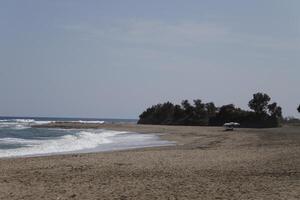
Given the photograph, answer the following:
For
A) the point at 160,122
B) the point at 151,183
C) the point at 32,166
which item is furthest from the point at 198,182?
the point at 160,122

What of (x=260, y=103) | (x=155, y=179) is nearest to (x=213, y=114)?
(x=260, y=103)

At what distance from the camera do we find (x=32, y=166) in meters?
18.5

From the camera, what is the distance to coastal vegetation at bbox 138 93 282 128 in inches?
3415

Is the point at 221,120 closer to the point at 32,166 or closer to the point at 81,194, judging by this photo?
the point at 32,166

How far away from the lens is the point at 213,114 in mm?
100188

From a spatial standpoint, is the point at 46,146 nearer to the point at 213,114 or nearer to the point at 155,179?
the point at 155,179

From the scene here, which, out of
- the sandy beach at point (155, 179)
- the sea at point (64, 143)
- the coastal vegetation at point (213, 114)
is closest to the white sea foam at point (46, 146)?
the sea at point (64, 143)

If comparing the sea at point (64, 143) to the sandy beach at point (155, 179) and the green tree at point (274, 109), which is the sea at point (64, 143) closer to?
the sandy beach at point (155, 179)

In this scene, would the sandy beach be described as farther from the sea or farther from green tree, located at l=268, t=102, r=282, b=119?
green tree, located at l=268, t=102, r=282, b=119

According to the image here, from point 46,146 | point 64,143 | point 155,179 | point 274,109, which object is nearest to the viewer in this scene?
point 155,179

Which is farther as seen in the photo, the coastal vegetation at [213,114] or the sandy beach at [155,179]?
the coastal vegetation at [213,114]

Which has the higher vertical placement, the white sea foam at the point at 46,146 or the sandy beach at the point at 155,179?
the white sea foam at the point at 46,146

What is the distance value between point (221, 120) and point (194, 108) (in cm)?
1230

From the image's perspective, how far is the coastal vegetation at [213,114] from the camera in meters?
86.8
